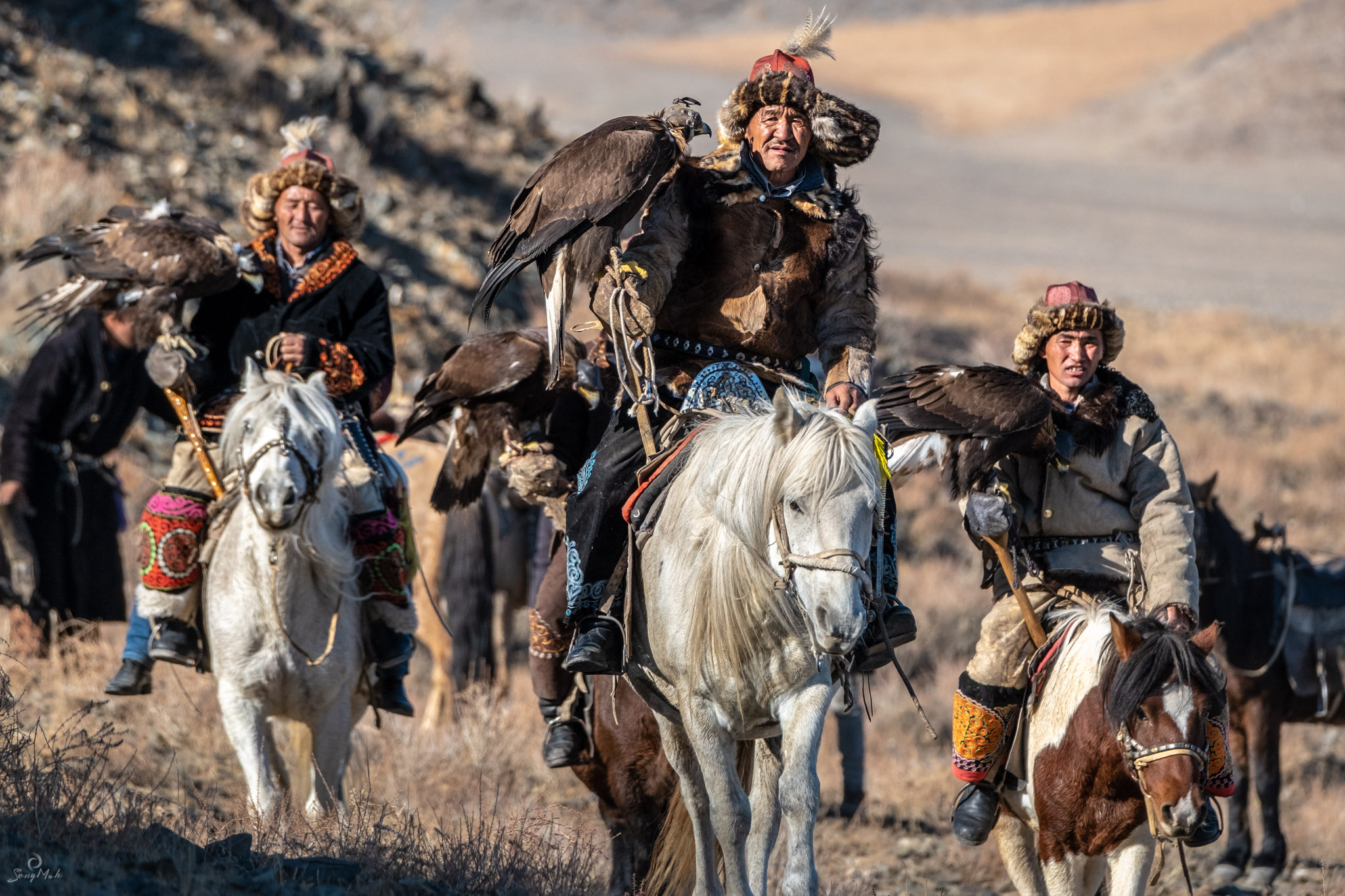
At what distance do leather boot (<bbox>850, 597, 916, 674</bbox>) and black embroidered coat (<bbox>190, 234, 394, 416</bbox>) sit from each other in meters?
2.79

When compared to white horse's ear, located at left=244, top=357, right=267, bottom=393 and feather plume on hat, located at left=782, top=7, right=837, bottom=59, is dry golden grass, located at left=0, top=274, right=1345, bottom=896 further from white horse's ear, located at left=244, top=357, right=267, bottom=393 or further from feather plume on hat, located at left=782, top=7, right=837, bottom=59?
feather plume on hat, located at left=782, top=7, right=837, bottom=59

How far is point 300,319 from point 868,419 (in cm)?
320

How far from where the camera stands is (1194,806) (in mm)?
4922

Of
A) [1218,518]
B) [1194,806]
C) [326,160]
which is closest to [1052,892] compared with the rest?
[1194,806]

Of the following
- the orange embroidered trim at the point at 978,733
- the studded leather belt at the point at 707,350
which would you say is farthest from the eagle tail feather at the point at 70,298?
the orange embroidered trim at the point at 978,733

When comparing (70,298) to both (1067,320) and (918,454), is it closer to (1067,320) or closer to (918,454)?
(918,454)

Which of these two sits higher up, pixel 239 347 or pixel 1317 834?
pixel 239 347

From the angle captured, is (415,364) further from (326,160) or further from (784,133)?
(784,133)

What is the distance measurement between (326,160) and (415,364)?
26.4 feet

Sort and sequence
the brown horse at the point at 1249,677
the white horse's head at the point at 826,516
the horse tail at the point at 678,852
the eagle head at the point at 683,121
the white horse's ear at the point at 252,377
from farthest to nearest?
the brown horse at the point at 1249,677, the white horse's ear at the point at 252,377, the horse tail at the point at 678,852, the eagle head at the point at 683,121, the white horse's head at the point at 826,516

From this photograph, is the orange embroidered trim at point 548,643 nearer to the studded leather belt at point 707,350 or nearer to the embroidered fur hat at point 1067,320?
the studded leather belt at point 707,350

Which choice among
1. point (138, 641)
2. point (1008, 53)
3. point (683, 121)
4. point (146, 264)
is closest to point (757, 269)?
point (683, 121)

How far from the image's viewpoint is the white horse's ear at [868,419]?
14.7ft

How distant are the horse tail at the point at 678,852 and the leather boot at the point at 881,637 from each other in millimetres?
608
